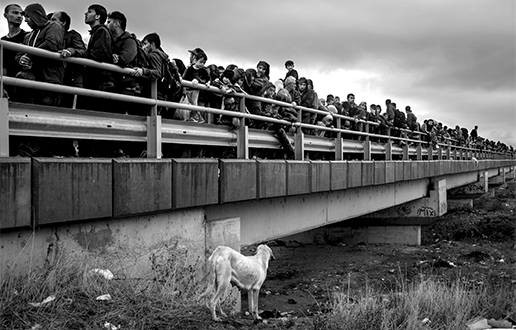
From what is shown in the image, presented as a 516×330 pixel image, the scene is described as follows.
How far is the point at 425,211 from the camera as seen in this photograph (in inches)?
879

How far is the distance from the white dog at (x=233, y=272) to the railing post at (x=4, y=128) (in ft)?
7.55

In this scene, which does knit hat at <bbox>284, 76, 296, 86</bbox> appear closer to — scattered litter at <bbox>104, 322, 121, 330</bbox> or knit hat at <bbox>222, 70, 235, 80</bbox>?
knit hat at <bbox>222, 70, 235, 80</bbox>

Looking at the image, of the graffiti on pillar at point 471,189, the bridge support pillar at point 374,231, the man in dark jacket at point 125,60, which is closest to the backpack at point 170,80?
the man in dark jacket at point 125,60

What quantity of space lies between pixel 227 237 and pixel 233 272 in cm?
153

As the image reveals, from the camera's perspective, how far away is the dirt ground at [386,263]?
1299 centimetres

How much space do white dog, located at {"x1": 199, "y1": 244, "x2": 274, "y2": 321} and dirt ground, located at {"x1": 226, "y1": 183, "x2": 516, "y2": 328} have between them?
4238 mm

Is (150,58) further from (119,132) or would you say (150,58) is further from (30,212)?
(30,212)

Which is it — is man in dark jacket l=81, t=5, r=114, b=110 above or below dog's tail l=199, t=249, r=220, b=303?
above

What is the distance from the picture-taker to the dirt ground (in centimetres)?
1299

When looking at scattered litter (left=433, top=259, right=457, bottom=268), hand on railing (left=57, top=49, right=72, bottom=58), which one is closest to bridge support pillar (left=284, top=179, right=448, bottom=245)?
scattered litter (left=433, top=259, right=457, bottom=268)

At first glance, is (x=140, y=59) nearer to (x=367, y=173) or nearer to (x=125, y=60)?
(x=125, y=60)

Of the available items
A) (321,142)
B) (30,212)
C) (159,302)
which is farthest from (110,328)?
(321,142)

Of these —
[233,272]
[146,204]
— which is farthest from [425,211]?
[146,204]

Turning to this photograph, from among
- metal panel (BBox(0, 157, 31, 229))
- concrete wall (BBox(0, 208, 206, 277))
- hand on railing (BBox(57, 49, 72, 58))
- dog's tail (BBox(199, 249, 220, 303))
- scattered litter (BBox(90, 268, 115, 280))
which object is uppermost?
hand on railing (BBox(57, 49, 72, 58))
